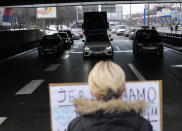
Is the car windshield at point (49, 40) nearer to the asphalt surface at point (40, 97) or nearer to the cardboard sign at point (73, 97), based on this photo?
the asphalt surface at point (40, 97)

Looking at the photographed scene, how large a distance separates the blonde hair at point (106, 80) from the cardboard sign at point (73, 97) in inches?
63.6

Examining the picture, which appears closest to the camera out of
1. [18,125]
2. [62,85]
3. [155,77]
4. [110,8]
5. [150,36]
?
[62,85]

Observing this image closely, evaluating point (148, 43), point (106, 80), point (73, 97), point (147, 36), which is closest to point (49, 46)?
point (147, 36)

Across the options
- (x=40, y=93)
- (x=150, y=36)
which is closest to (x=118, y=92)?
(x=40, y=93)

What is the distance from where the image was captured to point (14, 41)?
3591 cm

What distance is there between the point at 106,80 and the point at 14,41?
34634mm

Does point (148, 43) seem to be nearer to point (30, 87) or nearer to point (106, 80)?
point (30, 87)

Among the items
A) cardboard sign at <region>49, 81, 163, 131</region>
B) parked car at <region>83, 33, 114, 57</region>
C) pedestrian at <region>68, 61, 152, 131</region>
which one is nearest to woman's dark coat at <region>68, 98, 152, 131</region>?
pedestrian at <region>68, 61, 152, 131</region>

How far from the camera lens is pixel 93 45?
74.2 feet

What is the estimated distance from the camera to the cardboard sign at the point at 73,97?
4.22 meters

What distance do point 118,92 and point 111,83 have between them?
4.6 inches

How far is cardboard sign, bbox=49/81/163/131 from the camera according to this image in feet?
13.8

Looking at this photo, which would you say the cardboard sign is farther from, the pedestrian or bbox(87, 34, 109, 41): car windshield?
bbox(87, 34, 109, 41): car windshield

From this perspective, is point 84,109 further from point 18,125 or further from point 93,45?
point 93,45
